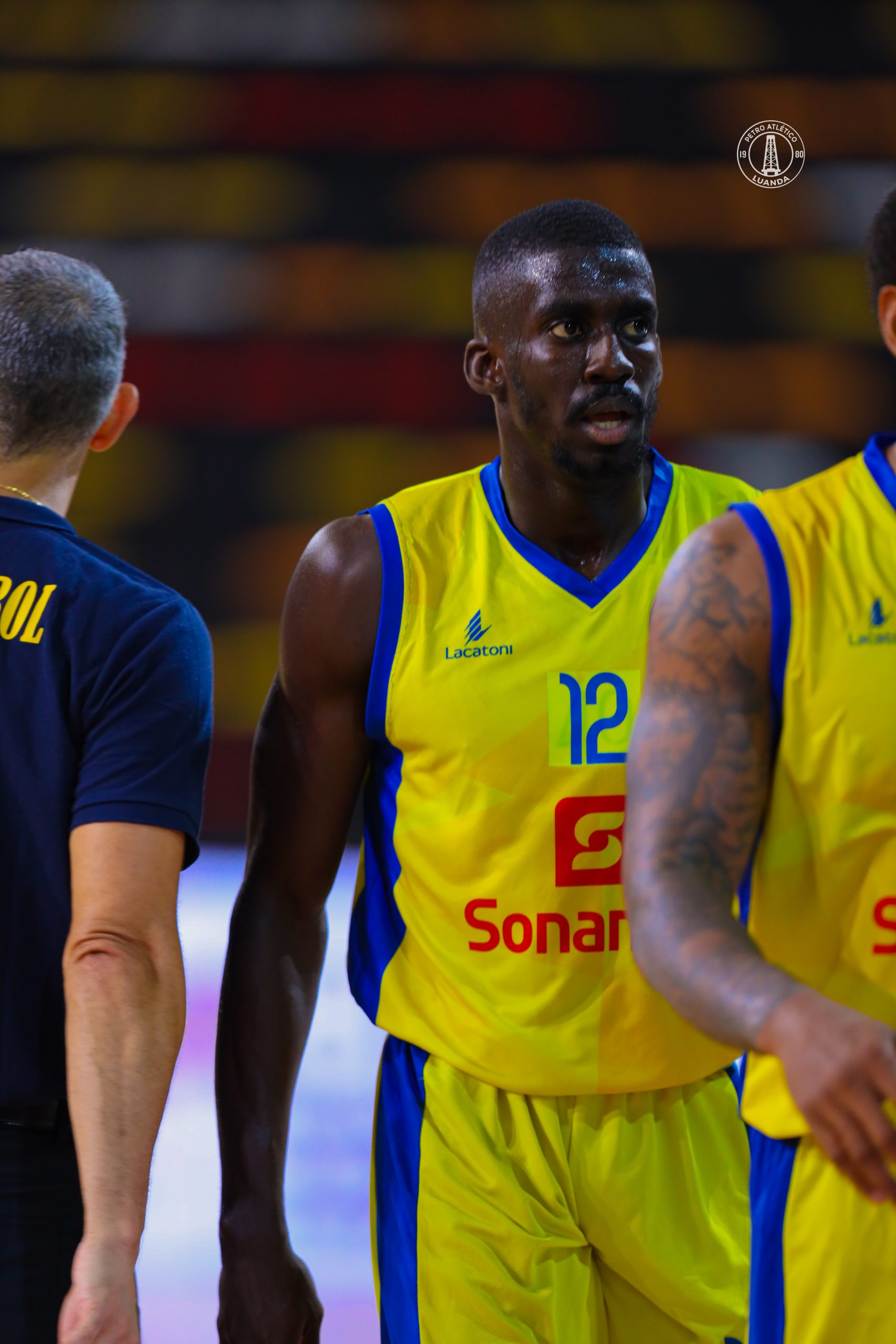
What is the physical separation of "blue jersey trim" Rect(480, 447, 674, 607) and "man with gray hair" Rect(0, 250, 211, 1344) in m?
0.46

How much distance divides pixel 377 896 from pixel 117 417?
0.63 metres

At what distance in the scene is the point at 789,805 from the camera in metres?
1.34

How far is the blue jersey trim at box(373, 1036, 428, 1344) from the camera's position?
6.11ft

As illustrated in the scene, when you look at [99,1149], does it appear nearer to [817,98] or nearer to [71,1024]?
[71,1024]

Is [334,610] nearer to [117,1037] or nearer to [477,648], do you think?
[477,648]

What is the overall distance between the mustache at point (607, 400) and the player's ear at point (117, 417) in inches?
19.5

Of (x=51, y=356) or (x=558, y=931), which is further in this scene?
(x=558, y=931)

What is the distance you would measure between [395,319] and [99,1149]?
3092 mm

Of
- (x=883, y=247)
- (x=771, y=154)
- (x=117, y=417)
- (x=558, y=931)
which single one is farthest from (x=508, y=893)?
(x=771, y=154)

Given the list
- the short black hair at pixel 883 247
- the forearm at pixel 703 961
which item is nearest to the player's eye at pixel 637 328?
the short black hair at pixel 883 247

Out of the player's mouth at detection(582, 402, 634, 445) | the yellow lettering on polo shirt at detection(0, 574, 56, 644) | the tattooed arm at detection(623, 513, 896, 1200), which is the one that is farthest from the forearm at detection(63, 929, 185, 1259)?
the player's mouth at detection(582, 402, 634, 445)

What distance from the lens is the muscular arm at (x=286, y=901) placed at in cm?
191

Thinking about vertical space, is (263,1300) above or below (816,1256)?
below

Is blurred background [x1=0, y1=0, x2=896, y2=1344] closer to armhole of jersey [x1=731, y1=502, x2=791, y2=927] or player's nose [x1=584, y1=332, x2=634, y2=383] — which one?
player's nose [x1=584, y1=332, x2=634, y2=383]
